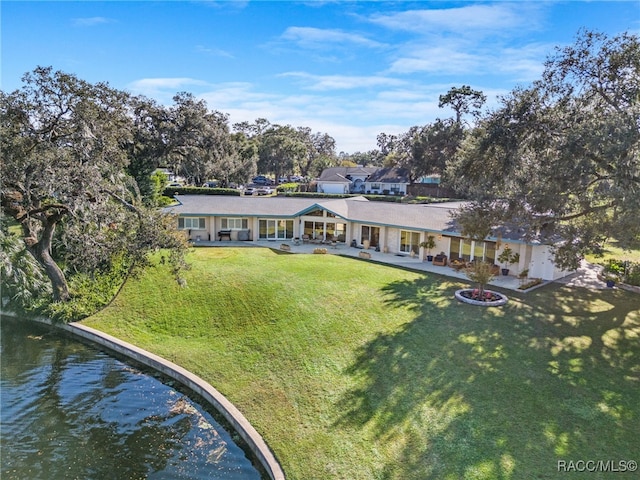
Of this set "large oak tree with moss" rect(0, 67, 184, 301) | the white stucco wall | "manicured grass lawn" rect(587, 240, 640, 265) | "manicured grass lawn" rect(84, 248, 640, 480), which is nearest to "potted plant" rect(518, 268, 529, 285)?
"manicured grass lawn" rect(84, 248, 640, 480)

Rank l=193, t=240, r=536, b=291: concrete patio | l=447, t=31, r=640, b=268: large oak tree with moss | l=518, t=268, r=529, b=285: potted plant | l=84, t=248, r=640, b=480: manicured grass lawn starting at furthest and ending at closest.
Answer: l=193, t=240, r=536, b=291: concrete patio → l=518, t=268, r=529, b=285: potted plant → l=447, t=31, r=640, b=268: large oak tree with moss → l=84, t=248, r=640, b=480: manicured grass lawn

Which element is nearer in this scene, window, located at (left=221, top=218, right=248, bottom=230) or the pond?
the pond

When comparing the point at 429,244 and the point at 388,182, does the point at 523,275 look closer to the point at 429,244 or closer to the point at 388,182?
the point at 429,244

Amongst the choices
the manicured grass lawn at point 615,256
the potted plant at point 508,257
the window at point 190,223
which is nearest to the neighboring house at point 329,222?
the window at point 190,223

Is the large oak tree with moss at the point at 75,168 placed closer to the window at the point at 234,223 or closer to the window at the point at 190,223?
the window at the point at 190,223

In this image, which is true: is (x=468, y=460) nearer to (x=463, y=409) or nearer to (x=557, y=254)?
(x=463, y=409)

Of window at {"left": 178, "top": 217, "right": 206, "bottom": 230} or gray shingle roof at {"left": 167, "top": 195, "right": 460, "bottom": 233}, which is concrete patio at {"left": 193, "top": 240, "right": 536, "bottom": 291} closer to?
window at {"left": 178, "top": 217, "right": 206, "bottom": 230}

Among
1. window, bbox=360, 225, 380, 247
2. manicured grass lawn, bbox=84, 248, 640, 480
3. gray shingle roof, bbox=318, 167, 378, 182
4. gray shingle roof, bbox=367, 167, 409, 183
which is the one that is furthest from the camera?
gray shingle roof, bbox=318, 167, 378, 182

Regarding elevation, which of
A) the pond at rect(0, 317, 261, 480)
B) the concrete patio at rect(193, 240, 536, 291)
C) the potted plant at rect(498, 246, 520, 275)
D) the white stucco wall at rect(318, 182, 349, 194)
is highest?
the white stucco wall at rect(318, 182, 349, 194)
